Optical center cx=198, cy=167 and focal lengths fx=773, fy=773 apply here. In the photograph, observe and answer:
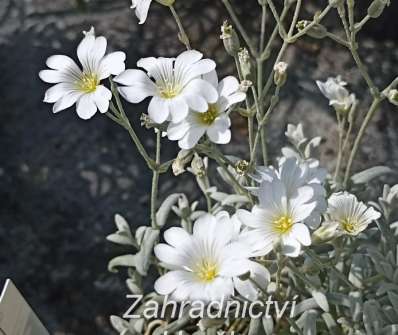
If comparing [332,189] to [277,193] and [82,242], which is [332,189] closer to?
[277,193]

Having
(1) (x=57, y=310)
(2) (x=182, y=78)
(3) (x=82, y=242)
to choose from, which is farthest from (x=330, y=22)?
(2) (x=182, y=78)

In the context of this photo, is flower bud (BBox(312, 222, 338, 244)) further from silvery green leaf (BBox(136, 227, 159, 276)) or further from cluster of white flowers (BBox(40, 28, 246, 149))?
silvery green leaf (BBox(136, 227, 159, 276))

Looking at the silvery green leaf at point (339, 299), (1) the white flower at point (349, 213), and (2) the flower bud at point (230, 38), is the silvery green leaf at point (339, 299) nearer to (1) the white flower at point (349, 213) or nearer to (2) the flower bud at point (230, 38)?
(1) the white flower at point (349, 213)

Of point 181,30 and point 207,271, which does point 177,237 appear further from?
point 181,30

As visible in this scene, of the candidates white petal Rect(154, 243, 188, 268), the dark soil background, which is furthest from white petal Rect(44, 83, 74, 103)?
the dark soil background

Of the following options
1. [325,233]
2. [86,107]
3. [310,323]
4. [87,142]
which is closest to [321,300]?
[310,323]
